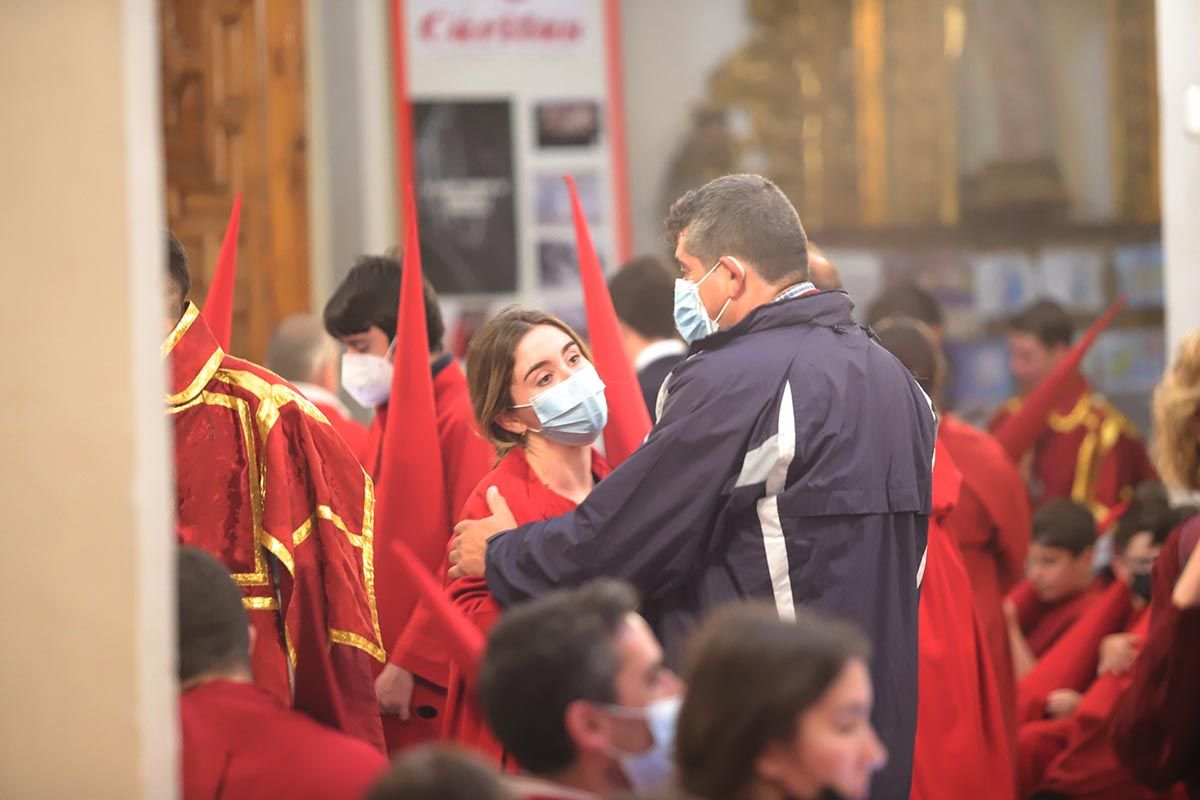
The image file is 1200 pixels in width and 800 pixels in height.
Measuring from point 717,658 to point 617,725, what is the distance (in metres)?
0.20

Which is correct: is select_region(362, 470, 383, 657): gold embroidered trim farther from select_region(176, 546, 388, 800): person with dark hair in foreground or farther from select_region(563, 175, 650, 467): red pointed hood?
select_region(176, 546, 388, 800): person with dark hair in foreground

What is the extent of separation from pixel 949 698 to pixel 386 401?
5.02ft

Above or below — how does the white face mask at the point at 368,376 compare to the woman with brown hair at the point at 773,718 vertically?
above

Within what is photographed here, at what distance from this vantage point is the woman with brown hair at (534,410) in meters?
3.62

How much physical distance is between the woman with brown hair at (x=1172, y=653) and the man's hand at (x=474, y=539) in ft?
4.70

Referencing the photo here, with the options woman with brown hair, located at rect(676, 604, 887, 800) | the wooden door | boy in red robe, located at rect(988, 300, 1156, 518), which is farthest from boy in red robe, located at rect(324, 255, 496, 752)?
boy in red robe, located at rect(988, 300, 1156, 518)

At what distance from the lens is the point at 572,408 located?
143 inches

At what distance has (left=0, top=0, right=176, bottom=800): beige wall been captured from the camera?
2277 millimetres

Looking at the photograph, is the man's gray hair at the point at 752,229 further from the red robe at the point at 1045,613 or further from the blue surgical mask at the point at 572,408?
the red robe at the point at 1045,613

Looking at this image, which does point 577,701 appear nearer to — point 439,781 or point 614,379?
point 439,781

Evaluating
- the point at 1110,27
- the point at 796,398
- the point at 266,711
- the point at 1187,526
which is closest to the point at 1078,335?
the point at 1110,27

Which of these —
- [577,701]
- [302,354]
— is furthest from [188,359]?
[302,354]

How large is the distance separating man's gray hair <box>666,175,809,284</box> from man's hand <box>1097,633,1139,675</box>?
2.14 meters

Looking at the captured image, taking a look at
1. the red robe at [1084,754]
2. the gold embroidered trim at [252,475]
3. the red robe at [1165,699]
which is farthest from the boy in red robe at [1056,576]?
the gold embroidered trim at [252,475]
